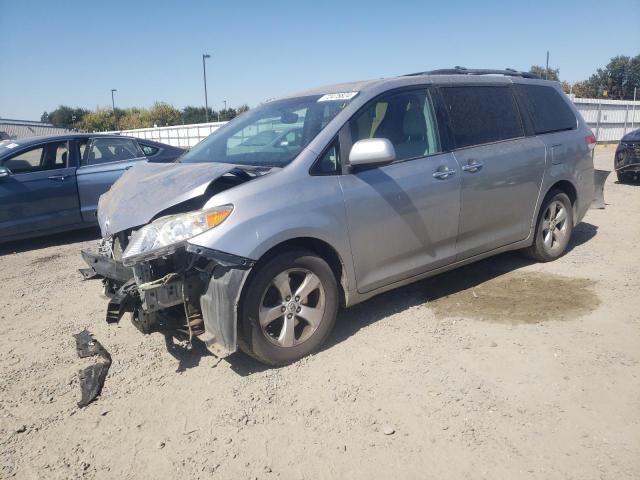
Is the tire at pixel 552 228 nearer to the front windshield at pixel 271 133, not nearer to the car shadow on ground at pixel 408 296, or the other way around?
the car shadow on ground at pixel 408 296

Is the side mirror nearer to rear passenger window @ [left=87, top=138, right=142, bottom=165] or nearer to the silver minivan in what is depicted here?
the silver minivan

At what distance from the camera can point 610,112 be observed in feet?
79.6

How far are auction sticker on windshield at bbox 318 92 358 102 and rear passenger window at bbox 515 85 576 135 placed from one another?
85.2 inches

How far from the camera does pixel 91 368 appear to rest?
135 inches

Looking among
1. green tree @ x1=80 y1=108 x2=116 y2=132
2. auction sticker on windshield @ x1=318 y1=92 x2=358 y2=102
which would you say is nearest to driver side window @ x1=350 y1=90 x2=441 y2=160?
auction sticker on windshield @ x1=318 y1=92 x2=358 y2=102

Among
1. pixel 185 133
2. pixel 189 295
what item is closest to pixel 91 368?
pixel 189 295

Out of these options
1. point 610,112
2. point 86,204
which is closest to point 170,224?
point 86,204

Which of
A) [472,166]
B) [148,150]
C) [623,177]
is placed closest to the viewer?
[472,166]

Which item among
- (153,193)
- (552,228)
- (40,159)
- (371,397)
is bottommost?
(371,397)

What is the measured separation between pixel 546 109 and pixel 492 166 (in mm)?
1379

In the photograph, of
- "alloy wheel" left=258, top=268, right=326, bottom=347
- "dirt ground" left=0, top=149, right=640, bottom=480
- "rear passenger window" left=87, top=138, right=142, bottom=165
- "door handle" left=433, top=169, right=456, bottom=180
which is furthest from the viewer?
"rear passenger window" left=87, top=138, right=142, bottom=165

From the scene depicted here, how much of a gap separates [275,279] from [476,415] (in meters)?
1.46

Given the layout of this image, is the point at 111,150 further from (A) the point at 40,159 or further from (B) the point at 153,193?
(B) the point at 153,193

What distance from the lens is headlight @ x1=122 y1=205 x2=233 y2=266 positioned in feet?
10.00
